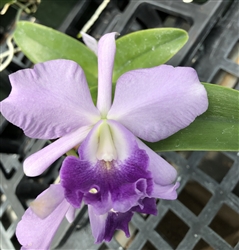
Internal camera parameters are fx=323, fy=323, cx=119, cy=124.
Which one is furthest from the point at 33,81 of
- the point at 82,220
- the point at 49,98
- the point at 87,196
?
the point at 82,220

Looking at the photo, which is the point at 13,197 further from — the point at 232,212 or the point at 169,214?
the point at 232,212

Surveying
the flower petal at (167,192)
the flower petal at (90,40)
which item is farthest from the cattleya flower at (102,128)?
the flower petal at (90,40)

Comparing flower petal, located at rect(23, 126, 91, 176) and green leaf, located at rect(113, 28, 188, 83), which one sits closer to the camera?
flower petal, located at rect(23, 126, 91, 176)

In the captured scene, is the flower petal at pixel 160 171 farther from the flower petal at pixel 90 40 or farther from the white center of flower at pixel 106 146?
the flower petal at pixel 90 40

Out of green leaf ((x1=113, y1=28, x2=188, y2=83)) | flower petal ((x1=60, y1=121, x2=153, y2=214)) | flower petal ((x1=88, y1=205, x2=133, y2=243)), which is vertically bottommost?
flower petal ((x1=88, y1=205, x2=133, y2=243))

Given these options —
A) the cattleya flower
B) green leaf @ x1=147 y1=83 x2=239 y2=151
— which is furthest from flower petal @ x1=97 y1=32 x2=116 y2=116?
green leaf @ x1=147 y1=83 x2=239 y2=151

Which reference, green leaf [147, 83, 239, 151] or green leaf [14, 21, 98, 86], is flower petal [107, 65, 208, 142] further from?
green leaf [14, 21, 98, 86]

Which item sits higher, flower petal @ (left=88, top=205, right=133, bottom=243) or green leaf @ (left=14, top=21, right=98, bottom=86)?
green leaf @ (left=14, top=21, right=98, bottom=86)
